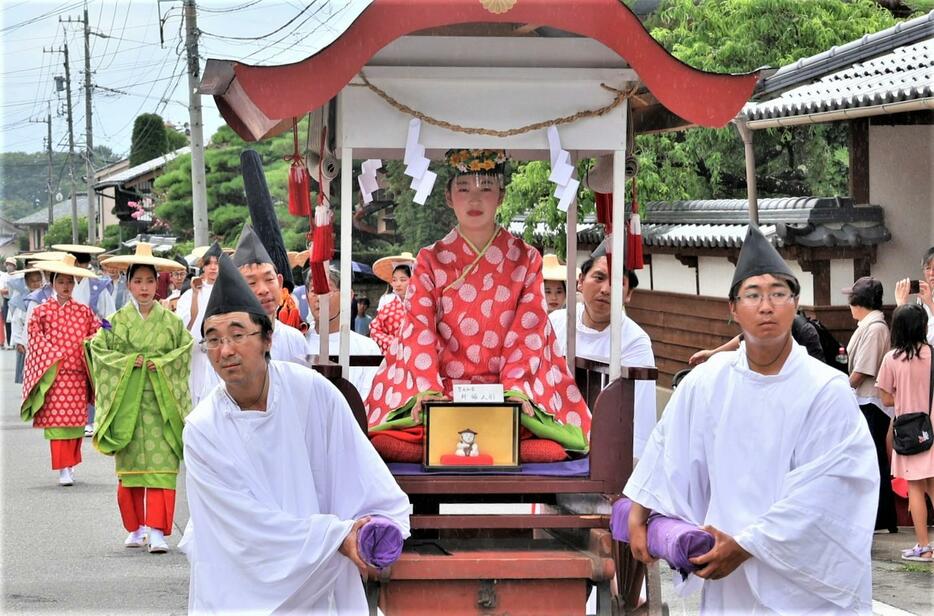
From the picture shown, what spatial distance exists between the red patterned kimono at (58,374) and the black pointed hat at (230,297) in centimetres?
865

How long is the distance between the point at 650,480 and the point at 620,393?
4.78 ft

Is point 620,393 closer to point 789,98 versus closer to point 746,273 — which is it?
point 746,273

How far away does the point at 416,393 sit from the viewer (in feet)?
25.1

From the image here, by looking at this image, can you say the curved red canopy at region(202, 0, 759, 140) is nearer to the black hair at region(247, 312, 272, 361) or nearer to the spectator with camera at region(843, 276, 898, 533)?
the black hair at region(247, 312, 272, 361)

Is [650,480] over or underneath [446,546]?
over

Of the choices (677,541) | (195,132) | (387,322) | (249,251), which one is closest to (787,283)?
(677,541)

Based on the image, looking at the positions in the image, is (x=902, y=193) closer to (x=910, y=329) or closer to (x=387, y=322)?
(x=910, y=329)

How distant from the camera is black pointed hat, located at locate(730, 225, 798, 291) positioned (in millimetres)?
5664

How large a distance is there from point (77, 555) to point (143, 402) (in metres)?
1.27

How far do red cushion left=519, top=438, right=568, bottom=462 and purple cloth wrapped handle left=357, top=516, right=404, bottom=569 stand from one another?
1.78 metres

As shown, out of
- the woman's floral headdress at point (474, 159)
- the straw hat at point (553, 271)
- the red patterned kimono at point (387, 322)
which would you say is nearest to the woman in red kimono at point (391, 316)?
the red patterned kimono at point (387, 322)

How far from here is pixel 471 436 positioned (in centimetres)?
726

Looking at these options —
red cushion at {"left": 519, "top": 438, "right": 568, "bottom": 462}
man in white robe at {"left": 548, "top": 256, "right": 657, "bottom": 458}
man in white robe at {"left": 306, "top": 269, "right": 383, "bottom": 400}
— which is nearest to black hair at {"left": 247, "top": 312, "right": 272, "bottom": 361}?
red cushion at {"left": 519, "top": 438, "right": 568, "bottom": 462}

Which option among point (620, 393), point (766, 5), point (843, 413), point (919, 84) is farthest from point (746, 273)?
point (766, 5)
